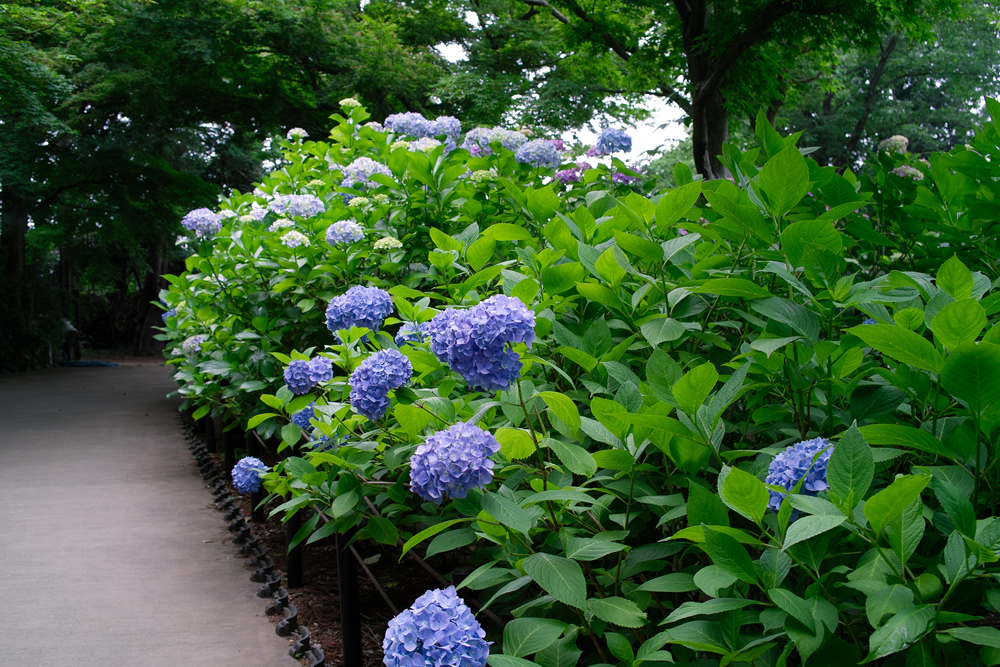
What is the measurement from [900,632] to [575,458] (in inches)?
24.6

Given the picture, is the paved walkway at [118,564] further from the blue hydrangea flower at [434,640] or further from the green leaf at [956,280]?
the green leaf at [956,280]

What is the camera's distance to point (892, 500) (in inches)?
35.6

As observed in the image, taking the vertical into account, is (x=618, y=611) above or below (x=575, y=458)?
below

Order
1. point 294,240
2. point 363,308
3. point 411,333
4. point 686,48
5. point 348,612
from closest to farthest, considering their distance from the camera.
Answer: point 411,333
point 363,308
point 348,612
point 294,240
point 686,48

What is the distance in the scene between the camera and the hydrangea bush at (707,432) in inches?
40.2

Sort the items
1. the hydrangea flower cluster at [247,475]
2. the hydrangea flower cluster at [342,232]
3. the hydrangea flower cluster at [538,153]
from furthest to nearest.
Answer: the hydrangea flower cluster at [538,153] → the hydrangea flower cluster at [342,232] → the hydrangea flower cluster at [247,475]

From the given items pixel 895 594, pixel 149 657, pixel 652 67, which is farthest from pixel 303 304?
pixel 652 67

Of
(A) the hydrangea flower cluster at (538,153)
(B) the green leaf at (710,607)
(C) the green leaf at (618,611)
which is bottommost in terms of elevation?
(C) the green leaf at (618,611)

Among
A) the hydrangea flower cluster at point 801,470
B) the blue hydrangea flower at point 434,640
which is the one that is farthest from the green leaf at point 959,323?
the blue hydrangea flower at point 434,640

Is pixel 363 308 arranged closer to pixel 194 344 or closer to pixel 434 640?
pixel 434 640

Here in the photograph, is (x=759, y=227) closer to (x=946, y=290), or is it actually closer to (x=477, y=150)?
(x=946, y=290)

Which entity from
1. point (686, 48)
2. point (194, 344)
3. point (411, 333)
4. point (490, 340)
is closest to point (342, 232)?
point (411, 333)

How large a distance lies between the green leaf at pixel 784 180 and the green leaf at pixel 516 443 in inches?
29.1

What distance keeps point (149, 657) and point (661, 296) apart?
234 cm
